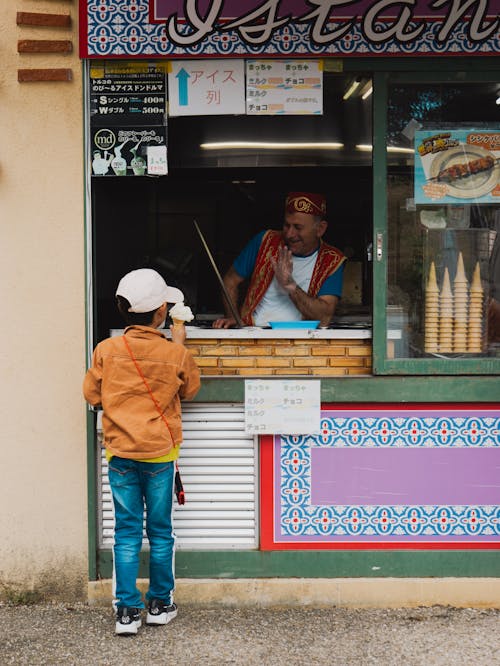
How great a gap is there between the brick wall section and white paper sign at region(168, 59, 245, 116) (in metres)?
1.23

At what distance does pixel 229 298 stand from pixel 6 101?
5.59 ft

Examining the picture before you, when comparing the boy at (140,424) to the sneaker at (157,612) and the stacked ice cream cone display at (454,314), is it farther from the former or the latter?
the stacked ice cream cone display at (454,314)

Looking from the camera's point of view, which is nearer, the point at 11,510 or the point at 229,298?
the point at 11,510

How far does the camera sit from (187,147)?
5.69 metres

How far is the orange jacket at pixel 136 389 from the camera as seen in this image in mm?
3881

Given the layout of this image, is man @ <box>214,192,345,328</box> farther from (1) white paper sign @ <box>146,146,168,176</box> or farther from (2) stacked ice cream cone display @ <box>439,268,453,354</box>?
(1) white paper sign @ <box>146,146,168,176</box>

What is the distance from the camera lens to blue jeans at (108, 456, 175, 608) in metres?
3.98

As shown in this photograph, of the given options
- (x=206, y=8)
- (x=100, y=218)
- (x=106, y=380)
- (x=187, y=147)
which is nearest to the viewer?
(x=106, y=380)

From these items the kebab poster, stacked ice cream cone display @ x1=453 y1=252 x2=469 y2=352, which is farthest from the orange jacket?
the kebab poster

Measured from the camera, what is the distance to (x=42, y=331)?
14.4 ft

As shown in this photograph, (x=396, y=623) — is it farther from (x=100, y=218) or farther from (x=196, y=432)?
(x=100, y=218)

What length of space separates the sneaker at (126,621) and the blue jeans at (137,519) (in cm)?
3

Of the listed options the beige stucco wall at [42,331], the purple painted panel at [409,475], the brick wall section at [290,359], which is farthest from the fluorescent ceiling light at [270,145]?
→ the purple painted panel at [409,475]

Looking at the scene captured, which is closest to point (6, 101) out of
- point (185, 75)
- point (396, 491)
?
point (185, 75)
